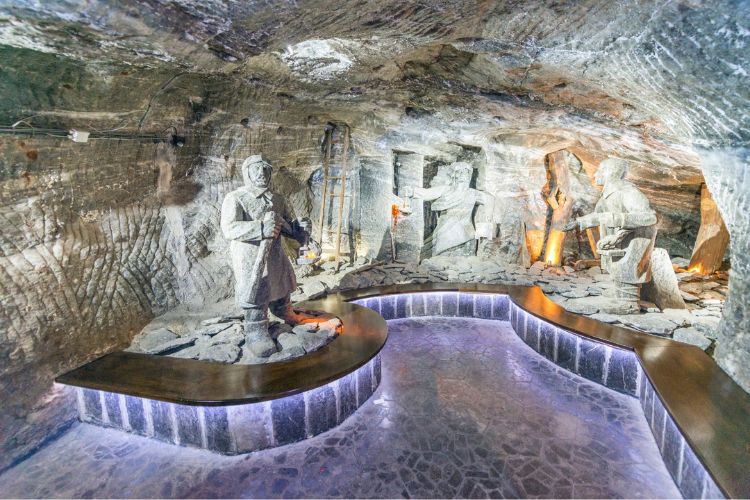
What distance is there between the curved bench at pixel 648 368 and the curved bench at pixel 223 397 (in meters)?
2.51

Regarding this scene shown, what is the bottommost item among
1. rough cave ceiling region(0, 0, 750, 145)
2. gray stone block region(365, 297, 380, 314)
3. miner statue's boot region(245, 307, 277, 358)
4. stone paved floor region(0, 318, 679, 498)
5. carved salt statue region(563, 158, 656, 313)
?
stone paved floor region(0, 318, 679, 498)

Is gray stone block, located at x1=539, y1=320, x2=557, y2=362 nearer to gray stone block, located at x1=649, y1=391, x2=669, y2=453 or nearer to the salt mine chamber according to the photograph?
the salt mine chamber

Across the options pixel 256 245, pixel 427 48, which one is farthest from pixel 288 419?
pixel 427 48

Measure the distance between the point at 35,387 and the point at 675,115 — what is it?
7.45 meters

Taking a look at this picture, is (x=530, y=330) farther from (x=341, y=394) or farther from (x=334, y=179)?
(x=334, y=179)

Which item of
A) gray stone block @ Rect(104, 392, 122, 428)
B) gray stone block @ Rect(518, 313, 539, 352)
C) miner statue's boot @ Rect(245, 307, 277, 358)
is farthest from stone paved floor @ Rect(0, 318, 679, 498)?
miner statue's boot @ Rect(245, 307, 277, 358)

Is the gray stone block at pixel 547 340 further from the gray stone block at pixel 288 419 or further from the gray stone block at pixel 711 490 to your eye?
the gray stone block at pixel 288 419

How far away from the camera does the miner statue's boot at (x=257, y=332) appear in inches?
152

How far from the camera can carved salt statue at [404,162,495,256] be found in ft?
30.1

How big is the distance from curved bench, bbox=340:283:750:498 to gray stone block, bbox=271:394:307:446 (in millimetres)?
2924

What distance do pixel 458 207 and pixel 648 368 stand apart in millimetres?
6292

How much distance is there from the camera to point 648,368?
3500 mm

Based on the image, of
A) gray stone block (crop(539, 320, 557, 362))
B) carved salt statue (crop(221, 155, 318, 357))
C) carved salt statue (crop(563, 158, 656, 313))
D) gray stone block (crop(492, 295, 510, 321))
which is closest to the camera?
carved salt statue (crop(221, 155, 318, 357))

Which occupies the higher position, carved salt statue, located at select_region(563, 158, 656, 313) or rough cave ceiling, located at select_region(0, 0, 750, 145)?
rough cave ceiling, located at select_region(0, 0, 750, 145)
